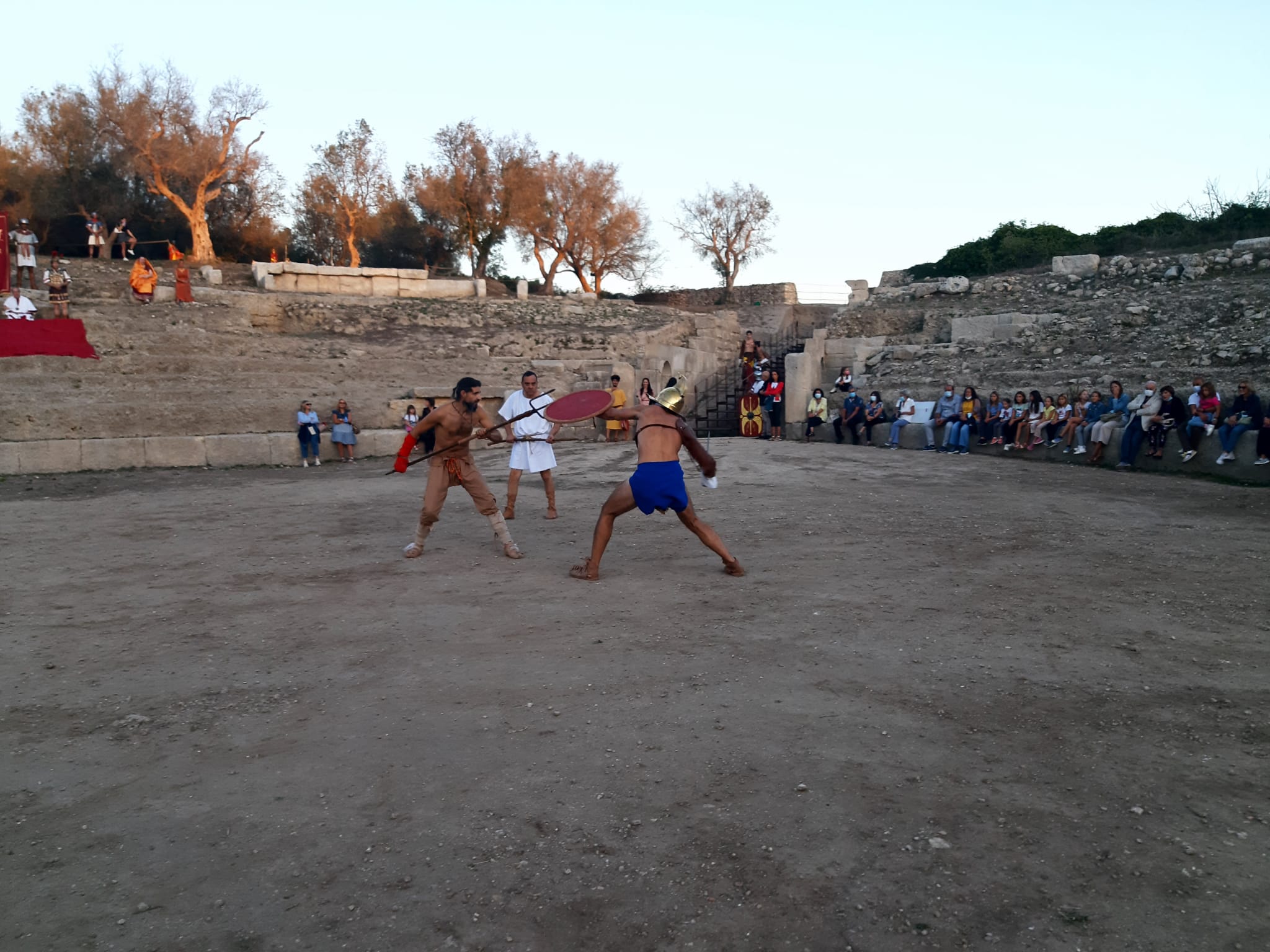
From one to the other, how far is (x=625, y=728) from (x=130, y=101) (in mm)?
32847

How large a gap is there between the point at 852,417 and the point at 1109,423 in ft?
16.4

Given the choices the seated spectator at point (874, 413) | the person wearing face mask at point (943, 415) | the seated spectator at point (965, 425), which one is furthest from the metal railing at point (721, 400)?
the seated spectator at point (965, 425)

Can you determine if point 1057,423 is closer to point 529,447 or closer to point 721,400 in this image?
point 529,447

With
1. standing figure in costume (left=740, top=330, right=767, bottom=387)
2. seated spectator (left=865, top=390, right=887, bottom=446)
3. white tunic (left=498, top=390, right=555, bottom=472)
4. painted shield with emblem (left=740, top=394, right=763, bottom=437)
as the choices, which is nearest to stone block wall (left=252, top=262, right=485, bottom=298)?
standing figure in costume (left=740, top=330, right=767, bottom=387)

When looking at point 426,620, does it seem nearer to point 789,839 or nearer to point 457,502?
point 789,839

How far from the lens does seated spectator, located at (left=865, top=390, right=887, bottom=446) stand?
17.4 meters

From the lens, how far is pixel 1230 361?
1473 centimetres

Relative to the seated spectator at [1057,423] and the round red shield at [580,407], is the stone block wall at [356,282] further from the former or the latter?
the round red shield at [580,407]

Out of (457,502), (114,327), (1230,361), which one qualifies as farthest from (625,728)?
(114,327)

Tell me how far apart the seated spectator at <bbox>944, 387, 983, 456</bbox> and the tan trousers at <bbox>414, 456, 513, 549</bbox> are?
1034cm

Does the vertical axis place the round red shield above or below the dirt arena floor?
above

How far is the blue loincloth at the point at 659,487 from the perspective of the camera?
6.37 metres

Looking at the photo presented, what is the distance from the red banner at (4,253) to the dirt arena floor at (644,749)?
14.1m

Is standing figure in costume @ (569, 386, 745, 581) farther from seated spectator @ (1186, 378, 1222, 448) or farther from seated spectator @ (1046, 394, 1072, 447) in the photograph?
seated spectator @ (1046, 394, 1072, 447)
